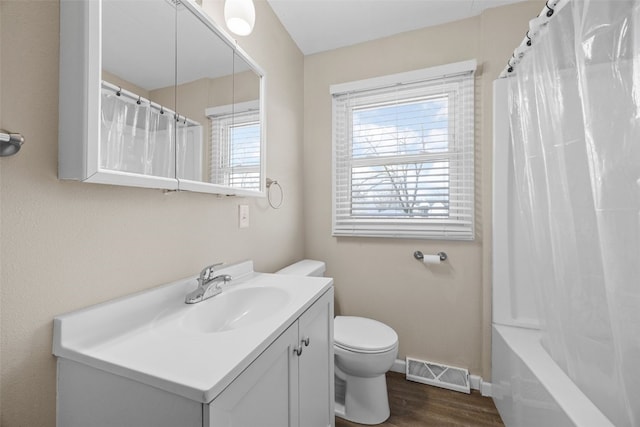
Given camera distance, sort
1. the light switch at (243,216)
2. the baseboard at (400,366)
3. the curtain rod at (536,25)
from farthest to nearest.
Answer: the baseboard at (400,366)
the light switch at (243,216)
the curtain rod at (536,25)

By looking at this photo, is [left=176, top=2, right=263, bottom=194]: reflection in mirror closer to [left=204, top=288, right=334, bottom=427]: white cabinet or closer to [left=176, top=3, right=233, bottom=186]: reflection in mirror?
[left=176, top=3, right=233, bottom=186]: reflection in mirror

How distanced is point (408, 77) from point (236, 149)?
4.25 feet

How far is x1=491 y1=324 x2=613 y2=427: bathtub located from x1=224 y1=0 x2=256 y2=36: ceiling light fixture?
1.96 meters

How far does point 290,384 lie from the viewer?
87 cm

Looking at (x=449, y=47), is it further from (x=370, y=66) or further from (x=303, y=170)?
(x=303, y=170)

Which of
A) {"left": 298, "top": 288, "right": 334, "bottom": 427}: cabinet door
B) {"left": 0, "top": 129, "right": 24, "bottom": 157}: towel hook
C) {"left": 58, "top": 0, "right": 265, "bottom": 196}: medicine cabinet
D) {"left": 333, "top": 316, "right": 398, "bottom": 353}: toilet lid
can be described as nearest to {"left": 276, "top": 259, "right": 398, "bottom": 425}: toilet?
{"left": 333, "top": 316, "right": 398, "bottom": 353}: toilet lid

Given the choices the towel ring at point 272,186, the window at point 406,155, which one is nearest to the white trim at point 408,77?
the window at point 406,155

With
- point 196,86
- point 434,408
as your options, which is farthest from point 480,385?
point 196,86

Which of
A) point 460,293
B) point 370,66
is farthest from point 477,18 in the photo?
point 460,293

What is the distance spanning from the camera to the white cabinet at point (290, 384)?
1.99 ft

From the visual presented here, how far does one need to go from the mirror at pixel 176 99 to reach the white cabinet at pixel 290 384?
Answer: 2.17ft

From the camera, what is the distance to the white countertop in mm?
553

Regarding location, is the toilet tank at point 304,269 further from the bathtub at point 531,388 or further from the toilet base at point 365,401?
the bathtub at point 531,388

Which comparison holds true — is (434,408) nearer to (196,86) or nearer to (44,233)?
(44,233)
